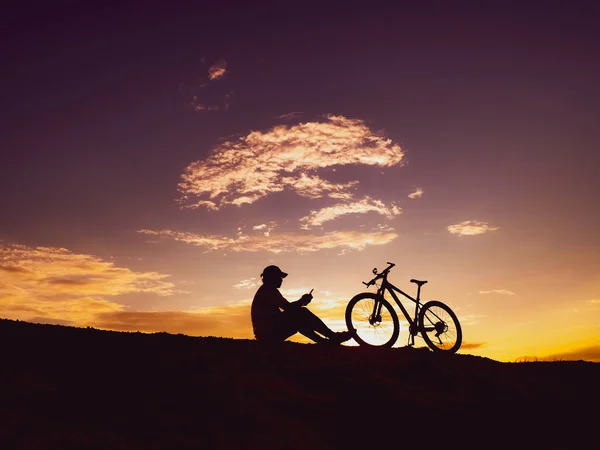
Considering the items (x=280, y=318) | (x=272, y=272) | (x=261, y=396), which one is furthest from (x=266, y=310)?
(x=261, y=396)

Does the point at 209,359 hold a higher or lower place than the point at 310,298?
lower

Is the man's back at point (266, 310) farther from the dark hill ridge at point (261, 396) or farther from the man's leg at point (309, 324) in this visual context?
the dark hill ridge at point (261, 396)

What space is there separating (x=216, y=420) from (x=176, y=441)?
2.39 feet

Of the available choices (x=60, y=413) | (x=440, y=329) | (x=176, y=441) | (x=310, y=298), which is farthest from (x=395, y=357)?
(x=60, y=413)

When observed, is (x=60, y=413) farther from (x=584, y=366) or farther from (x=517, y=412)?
(x=584, y=366)

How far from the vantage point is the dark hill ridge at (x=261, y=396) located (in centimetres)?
630

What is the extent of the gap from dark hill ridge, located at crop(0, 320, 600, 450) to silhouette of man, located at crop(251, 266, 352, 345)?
57 cm

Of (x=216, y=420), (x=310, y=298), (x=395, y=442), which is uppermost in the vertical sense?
(x=310, y=298)

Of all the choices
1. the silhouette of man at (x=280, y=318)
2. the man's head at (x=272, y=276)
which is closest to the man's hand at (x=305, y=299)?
the silhouette of man at (x=280, y=318)

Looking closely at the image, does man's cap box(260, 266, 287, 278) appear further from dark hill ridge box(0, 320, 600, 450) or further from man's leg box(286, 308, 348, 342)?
dark hill ridge box(0, 320, 600, 450)

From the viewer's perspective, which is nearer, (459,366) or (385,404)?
(385,404)

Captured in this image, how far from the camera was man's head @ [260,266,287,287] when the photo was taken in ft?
35.9

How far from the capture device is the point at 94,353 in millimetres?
8625

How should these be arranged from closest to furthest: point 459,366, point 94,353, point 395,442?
point 395,442
point 94,353
point 459,366
